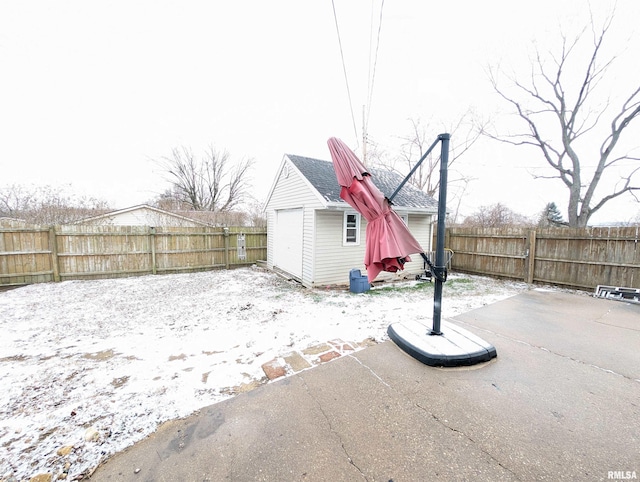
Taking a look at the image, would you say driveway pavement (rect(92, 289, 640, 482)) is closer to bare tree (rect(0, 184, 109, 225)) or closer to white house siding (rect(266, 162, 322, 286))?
white house siding (rect(266, 162, 322, 286))

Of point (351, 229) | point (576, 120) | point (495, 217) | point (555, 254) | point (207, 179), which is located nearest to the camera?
point (555, 254)

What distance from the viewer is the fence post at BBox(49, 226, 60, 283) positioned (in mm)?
7719

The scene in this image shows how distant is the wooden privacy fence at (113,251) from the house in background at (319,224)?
231cm

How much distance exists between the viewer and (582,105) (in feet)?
34.5

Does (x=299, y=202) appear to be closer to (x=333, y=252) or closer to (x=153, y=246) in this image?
(x=333, y=252)

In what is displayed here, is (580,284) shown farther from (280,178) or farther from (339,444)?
(280,178)

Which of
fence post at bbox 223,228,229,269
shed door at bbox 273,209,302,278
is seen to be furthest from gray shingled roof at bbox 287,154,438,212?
fence post at bbox 223,228,229,269

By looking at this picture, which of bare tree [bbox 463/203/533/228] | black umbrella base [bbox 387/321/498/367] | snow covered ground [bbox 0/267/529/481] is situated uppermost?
bare tree [bbox 463/203/533/228]

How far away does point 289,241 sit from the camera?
29.4ft

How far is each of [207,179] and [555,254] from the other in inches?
1042

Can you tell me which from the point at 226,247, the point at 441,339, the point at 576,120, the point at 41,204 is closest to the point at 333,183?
the point at 226,247

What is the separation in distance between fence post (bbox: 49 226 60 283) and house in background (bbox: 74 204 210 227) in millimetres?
6319

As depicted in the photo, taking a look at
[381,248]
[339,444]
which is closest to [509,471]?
[339,444]

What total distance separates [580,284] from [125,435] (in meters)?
10.7
